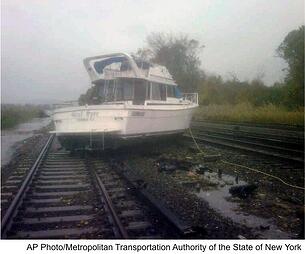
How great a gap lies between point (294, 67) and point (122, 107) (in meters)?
20.6

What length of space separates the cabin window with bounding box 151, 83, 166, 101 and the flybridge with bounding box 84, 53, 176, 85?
17 cm

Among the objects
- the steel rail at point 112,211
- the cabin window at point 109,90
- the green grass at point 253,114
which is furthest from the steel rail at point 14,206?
the green grass at point 253,114

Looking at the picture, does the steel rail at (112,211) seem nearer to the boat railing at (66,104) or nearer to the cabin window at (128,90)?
the boat railing at (66,104)

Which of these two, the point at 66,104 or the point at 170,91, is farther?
the point at 170,91

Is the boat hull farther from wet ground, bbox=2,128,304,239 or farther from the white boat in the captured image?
wet ground, bbox=2,128,304,239

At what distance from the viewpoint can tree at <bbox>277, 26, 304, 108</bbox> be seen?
2603 centimetres

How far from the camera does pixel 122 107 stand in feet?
31.8

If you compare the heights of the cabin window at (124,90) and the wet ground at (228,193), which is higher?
the cabin window at (124,90)

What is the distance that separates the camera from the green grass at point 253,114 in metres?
22.7

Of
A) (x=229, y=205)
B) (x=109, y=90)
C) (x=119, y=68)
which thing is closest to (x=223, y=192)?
(x=229, y=205)

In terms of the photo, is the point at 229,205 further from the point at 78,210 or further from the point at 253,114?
the point at 253,114

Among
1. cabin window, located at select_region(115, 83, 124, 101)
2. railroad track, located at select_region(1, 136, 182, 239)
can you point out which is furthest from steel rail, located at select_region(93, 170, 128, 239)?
cabin window, located at select_region(115, 83, 124, 101)

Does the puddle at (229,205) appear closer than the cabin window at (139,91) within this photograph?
Yes

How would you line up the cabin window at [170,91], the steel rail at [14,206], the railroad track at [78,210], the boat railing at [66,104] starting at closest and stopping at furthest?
the railroad track at [78,210]
the steel rail at [14,206]
the boat railing at [66,104]
the cabin window at [170,91]
